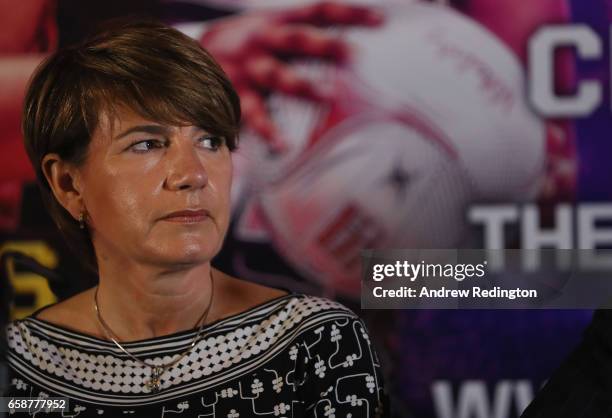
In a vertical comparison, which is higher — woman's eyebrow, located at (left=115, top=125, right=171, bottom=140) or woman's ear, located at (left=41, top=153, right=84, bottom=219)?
woman's eyebrow, located at (left=115, top=125, right=171, bottom=140)

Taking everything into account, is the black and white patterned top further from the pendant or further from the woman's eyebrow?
the woman's eyebrow

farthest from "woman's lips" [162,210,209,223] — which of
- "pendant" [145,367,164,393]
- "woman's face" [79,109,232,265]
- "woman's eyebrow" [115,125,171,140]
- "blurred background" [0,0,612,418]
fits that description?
"blurred background" [0,0,612,418]

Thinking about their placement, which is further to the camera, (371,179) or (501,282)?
(371,179)

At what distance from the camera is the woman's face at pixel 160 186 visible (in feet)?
3.93

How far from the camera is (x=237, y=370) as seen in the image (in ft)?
4.13

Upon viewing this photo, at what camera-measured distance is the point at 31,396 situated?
1299mm

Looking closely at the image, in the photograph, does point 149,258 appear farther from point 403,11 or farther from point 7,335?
point 403,11

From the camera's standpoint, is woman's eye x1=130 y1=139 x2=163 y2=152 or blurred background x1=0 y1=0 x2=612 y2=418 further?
blurred background x1=0 y1=0 x2=612 y2=418

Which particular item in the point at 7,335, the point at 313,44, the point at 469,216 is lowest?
the point at 7,335

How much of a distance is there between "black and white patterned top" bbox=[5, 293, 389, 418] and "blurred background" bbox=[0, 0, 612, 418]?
0.44 meters

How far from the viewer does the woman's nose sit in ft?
3.91

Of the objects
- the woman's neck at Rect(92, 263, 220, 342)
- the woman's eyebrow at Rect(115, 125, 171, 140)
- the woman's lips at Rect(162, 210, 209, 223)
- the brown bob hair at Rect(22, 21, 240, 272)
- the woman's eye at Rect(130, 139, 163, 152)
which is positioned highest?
the brown bob hair at Rect(22, 21, 240, 272)

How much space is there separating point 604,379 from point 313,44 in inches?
43.8

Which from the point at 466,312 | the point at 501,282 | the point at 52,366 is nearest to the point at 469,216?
the point at 466,312
